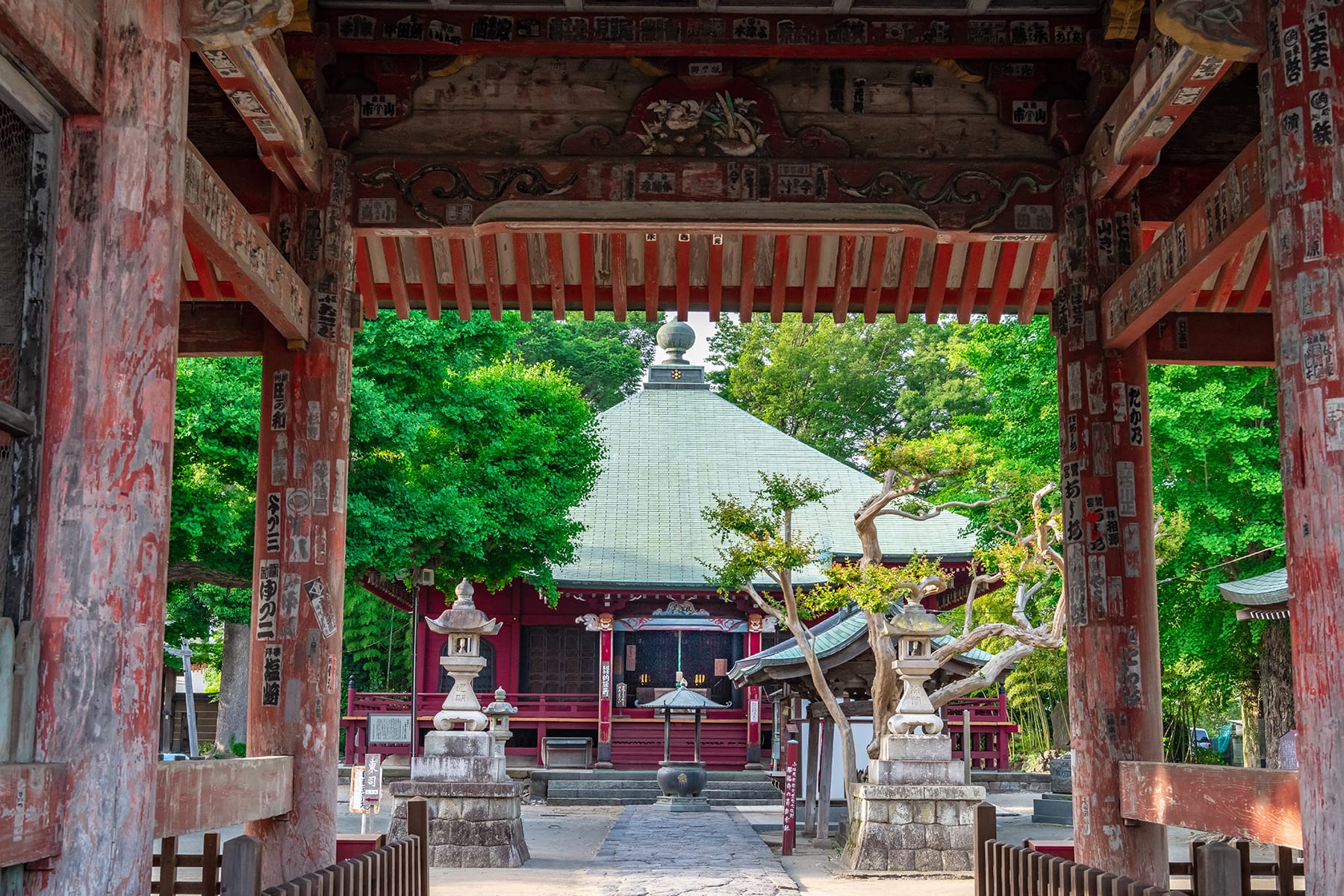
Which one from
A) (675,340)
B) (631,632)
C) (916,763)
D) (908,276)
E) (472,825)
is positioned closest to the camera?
(908,276)

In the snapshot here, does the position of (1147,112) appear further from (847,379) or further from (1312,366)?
(847,379)

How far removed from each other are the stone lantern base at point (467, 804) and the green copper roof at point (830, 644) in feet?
11.6

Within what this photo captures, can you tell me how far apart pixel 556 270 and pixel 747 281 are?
1108 mm

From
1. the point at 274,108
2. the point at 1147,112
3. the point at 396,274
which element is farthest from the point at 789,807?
the point at 274,108

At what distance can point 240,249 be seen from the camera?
5.57m

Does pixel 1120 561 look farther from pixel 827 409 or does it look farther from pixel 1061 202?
pixel 827 409

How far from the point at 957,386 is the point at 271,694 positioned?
99.7ft

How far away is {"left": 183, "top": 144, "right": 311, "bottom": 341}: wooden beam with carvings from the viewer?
508 cm

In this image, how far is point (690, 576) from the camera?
24234mm

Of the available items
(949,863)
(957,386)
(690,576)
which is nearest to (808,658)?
(949,863)

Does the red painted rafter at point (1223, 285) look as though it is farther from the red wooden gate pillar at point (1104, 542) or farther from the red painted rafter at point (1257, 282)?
the red wooden gate pillar at point (1104, 542)

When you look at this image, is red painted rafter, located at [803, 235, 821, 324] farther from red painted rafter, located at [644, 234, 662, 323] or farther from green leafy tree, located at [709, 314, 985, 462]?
green leafy tree, located at [709, 314, 985, 462]

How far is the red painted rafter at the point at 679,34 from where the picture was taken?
6.56 meters

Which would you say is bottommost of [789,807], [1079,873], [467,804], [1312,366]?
[789,807]
